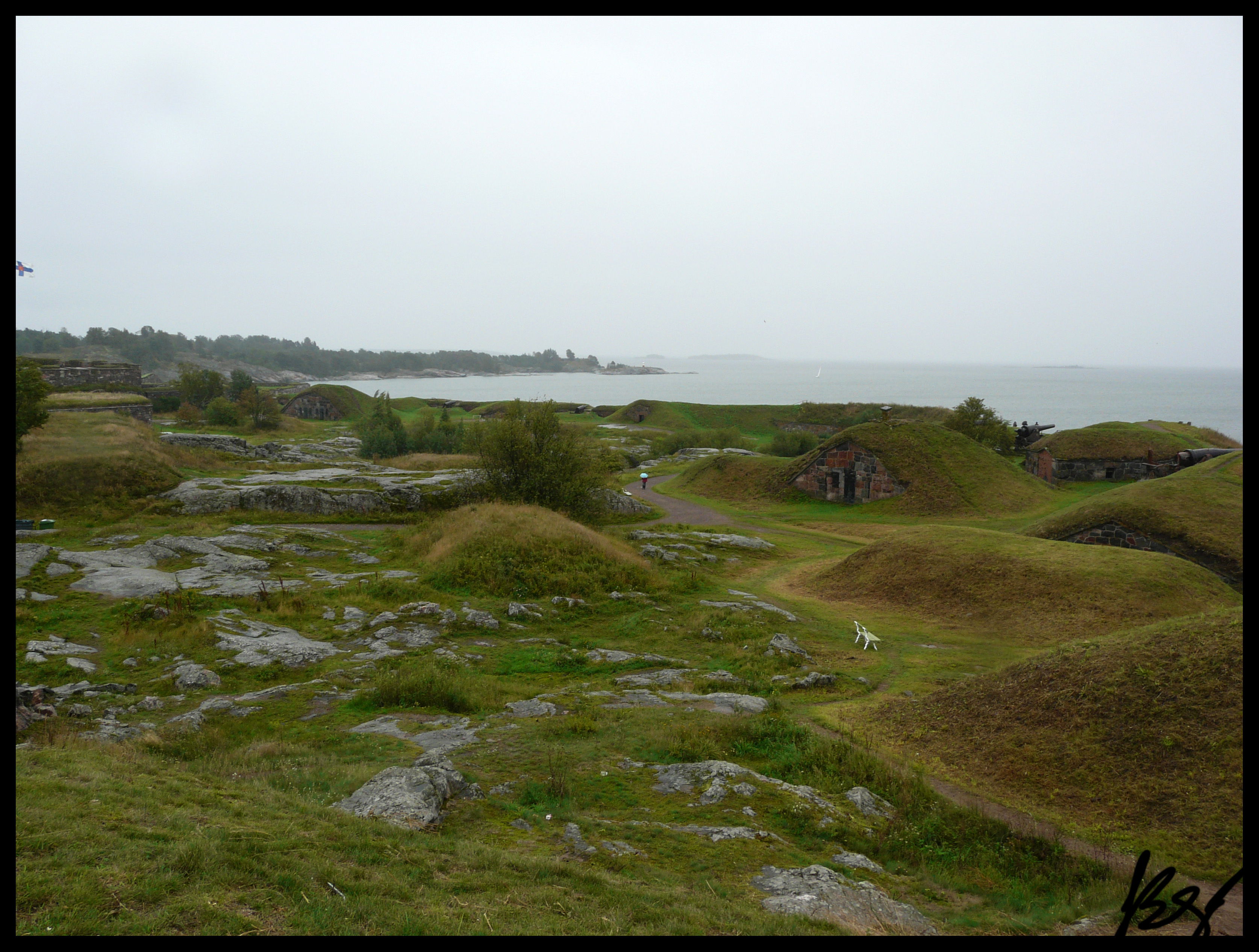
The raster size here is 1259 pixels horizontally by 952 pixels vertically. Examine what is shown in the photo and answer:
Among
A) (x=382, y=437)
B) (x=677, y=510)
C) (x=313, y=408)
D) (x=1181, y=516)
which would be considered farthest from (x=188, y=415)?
(x=1181, y=516)

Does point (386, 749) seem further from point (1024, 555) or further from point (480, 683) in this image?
point (1024, 555)

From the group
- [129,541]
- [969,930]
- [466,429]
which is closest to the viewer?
[969,930]

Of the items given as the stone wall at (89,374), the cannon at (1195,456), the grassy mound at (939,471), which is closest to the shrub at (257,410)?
the stone wall at (89,374)

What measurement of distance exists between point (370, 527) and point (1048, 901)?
31047 mm

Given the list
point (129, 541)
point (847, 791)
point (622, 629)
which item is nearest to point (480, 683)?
point (622, 629)

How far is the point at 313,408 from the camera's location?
104 metres

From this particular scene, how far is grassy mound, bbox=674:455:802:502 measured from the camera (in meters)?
49.8

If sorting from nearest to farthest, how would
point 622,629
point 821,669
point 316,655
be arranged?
1. point 316,655
2. point 821,669
3. point 622,629

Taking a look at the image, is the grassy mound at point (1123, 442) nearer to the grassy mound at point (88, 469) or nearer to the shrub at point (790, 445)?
the shrub at point (790, 445)

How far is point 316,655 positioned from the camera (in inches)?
622

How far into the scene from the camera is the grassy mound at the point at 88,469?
2948 cm

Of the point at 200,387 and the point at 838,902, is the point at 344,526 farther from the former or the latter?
the point at 200,387
